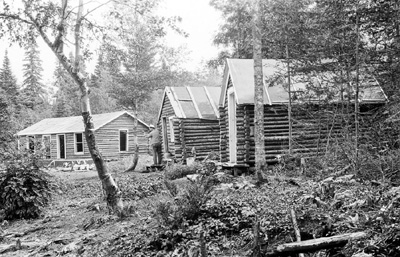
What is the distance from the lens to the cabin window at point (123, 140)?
103ft

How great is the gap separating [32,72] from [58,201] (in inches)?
2335

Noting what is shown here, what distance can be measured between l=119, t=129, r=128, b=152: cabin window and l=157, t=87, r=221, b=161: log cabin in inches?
456

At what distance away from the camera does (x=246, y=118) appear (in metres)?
14.1

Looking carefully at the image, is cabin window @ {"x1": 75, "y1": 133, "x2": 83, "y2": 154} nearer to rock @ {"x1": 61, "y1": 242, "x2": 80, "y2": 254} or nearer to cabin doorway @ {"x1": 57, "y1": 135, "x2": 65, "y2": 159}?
cabin doorway @ {"x1": 57, "y1": 135, "x2": 65, "y2": 159}

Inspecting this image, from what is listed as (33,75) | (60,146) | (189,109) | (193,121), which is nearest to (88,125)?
(193,121)

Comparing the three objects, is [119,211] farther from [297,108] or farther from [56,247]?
[297,108]

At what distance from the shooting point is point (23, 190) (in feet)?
30.5

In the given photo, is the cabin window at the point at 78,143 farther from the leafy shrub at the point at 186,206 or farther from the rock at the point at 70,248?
the leafy shrub at the point at 186,206

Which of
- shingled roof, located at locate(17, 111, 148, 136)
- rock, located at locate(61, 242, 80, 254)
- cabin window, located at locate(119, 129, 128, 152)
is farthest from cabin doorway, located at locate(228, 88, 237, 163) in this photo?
cabin window, located at locate(119, 129, 128, 152)

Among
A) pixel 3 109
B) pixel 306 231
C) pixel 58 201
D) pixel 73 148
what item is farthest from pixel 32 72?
pixel 306 231

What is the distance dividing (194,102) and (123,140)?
13.6 meters

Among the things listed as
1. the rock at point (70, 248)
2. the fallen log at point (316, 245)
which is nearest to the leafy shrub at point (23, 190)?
the rock at point (70, 248)

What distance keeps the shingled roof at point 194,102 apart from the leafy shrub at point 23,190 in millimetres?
10247

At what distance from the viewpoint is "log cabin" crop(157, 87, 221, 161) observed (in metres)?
19.4
